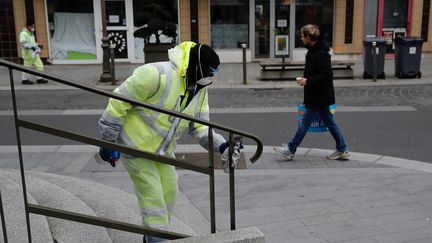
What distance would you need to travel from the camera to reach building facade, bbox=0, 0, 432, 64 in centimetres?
1752

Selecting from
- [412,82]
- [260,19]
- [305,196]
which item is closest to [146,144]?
[305,196]

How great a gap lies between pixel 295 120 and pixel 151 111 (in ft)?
20.4

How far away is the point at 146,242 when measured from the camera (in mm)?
3838

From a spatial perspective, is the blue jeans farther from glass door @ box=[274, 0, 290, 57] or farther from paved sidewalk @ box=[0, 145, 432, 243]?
glass door @ box=[274, 0, 290, 57]

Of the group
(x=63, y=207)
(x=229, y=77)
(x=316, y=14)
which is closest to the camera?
(x=63, y=207)

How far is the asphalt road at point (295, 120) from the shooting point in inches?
309

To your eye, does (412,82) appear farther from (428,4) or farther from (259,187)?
(259,187)

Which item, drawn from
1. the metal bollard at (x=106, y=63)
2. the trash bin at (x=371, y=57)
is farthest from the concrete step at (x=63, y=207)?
the trash bin at (x=371, y=57)

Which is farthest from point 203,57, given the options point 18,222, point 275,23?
point 275,23

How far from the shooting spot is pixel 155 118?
3.52 metres

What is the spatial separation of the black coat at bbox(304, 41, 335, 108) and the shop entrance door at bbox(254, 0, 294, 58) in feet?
35.8

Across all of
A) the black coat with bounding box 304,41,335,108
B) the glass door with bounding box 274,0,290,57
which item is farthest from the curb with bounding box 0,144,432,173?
the glass door with bounding box 274,0,290,57

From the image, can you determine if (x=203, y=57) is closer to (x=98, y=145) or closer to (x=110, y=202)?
(x=98, y=145)

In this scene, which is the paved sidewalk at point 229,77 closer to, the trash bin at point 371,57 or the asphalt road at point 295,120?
the trash bin at point 371,57
